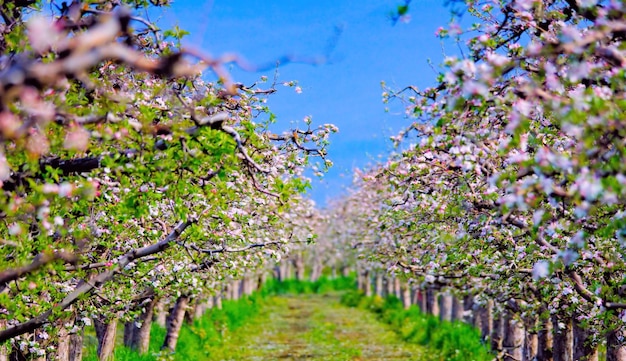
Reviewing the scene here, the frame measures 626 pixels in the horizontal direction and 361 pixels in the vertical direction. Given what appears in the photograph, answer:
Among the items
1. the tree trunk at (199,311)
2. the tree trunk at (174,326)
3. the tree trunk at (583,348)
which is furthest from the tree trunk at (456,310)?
the tree trunk at (583,348)

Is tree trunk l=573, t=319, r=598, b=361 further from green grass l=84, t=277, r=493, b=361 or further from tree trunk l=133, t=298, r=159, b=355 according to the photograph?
tree trunk l=133, t=298, r=159, b=355

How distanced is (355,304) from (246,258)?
38133mm

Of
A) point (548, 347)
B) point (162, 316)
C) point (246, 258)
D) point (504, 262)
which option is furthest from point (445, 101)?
point (162, 316)

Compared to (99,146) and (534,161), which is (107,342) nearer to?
(99,146)

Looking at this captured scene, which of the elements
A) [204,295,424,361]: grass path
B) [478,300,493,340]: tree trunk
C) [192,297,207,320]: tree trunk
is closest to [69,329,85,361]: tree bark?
[204,295,424,361]: grass path

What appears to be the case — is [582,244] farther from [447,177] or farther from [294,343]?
[294,343]

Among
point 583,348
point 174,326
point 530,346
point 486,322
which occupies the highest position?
point 583,348

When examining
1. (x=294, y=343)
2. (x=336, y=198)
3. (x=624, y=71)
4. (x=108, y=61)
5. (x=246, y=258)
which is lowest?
(x=294, y=343)

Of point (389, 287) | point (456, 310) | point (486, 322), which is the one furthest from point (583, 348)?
point (389, 287)

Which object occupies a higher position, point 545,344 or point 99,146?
point 99,146

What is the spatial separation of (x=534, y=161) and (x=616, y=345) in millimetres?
7824

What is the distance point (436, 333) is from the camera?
26.3 m

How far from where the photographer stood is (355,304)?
5244 cm

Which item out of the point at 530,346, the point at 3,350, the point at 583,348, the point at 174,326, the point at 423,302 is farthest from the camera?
the point at 423,302
